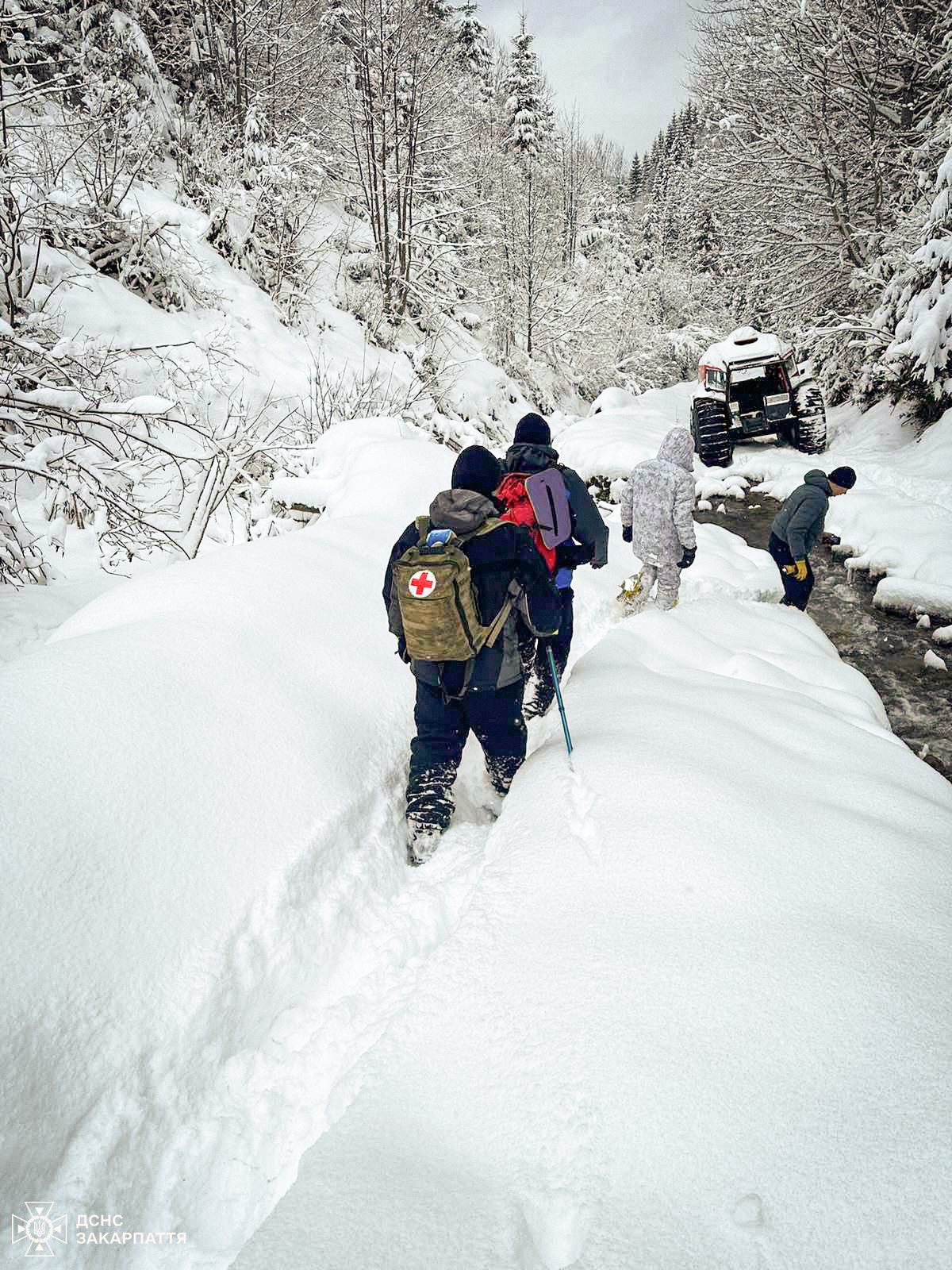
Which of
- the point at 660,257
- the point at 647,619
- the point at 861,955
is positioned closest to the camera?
the point at 861,955

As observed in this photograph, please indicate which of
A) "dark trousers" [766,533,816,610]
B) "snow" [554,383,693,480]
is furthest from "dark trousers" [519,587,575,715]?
"snow" [554,383,693,480]

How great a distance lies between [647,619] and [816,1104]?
12.9 feet

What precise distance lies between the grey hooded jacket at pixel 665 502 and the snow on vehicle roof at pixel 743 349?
845 centimetres

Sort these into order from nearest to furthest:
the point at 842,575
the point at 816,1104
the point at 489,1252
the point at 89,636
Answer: the point at 489,1252, the point at 816,1104, the point at 89,636, the point at 842,575

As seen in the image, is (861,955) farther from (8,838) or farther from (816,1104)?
(8,838)

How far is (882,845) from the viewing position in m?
2.25

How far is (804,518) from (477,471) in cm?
386

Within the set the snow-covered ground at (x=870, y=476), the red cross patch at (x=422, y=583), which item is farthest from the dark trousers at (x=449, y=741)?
the snow-covered ground at (x=870, y=476)

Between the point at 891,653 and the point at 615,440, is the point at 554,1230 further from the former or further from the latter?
the point at 615,440

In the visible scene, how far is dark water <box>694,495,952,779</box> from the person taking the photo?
16.6ft

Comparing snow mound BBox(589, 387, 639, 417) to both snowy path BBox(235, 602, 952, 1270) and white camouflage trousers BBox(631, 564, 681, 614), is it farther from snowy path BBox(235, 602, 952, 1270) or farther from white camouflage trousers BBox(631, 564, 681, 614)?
snowy path BBox(235, 602, 952, 1270)

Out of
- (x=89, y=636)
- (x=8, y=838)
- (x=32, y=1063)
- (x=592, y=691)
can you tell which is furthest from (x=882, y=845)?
(x=89, y=636)

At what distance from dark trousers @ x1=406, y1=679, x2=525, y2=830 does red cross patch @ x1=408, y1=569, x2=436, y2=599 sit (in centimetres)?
52

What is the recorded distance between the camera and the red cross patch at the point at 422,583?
8.55 feet
